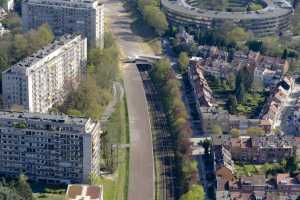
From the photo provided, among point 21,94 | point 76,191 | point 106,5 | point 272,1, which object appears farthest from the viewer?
point 106,5

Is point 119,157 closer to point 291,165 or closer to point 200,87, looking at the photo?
point 291,165

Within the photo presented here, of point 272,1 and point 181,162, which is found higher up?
point 272,1

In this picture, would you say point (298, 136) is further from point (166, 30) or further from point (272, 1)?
point (272, 1)

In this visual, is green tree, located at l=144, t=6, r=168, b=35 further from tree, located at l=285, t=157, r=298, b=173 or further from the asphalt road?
tree, located at l=285, t=157, r=298, b=173

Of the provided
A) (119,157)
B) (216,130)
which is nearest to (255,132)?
(216,130)

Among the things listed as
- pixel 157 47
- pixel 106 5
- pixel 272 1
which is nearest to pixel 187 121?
pixel 157 47

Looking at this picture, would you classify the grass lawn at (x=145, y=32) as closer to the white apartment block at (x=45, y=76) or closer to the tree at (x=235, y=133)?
the white apartment block at (x=45, y=76)

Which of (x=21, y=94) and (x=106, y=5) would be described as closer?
(x=21, y=94)

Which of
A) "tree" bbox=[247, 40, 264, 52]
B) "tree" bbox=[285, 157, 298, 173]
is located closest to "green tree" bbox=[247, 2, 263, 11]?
"tree" bbox=[247, 40, 264, 52]
